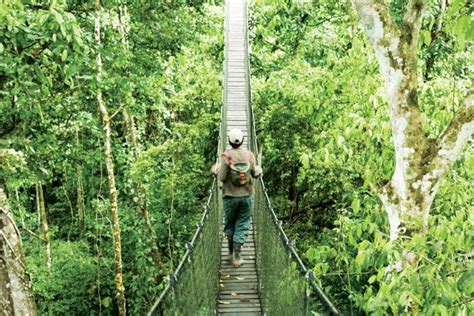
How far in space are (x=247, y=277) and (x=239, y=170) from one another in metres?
0.77

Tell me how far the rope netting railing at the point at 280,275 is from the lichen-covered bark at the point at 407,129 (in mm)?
471

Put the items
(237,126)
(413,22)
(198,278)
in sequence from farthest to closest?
(237,126), (198,278), (413,22)

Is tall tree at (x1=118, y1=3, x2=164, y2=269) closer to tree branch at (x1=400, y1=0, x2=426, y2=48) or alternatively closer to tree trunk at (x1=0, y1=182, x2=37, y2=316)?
tree trunk at (x1=0, y1=182, x2=37, y2=316)

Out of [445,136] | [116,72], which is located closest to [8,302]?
[116,72]

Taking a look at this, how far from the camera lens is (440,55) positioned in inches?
229

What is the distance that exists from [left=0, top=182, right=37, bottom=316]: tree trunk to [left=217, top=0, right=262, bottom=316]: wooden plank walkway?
1.43 m

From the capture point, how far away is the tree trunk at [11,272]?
3.79 m

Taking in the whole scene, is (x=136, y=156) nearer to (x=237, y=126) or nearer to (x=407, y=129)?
(x=237, y=126)

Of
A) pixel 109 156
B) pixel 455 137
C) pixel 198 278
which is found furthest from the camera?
pixel 109 156

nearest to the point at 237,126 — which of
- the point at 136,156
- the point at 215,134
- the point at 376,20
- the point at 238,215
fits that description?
the point at 215,134

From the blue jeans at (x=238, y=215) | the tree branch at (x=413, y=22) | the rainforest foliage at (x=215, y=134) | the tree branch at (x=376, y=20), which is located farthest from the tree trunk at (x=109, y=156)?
the tree branch at (x=413, y=22)

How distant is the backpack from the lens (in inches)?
137

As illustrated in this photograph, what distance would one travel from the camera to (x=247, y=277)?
12.1 feet

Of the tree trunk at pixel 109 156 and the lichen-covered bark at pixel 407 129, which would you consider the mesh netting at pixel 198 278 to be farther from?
the tree trunk at pixel 109 156
